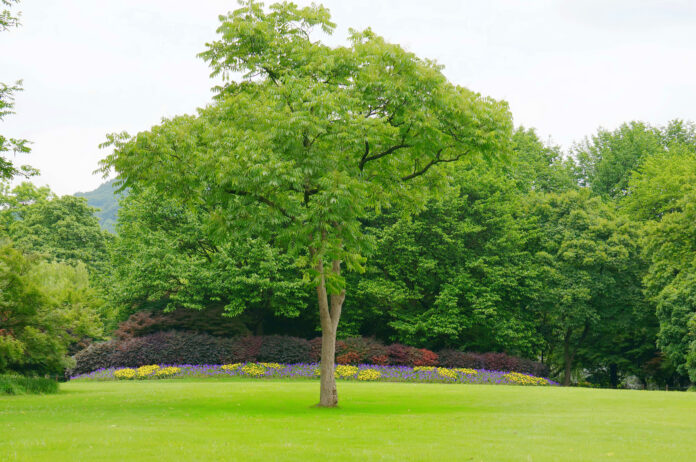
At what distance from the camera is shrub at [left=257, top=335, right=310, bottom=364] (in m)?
32.8

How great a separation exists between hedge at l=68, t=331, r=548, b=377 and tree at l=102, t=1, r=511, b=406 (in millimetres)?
16787

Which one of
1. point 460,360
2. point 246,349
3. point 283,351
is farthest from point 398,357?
point 246,349

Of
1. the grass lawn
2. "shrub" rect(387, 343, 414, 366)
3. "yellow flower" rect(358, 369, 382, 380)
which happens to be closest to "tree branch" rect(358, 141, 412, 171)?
the grass lawn

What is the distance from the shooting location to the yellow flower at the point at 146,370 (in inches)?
1160

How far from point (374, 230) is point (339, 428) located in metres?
25.8

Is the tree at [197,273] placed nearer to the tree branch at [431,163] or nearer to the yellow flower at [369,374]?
the yellow flower at [369,374]

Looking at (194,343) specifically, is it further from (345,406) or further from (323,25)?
(323,25)

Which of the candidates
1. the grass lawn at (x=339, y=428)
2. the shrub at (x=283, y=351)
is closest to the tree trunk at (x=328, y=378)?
the grass lawn at (x=339, y=428)

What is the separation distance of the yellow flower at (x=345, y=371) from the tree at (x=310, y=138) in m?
14.1

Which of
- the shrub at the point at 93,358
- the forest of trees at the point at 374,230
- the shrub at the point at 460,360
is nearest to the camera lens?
the forest of trees at the point at 374,230

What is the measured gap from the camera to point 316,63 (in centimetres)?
1579

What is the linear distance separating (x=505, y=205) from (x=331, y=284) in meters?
25.7

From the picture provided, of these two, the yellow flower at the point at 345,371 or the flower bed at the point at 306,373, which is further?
the yellow flower at the point at 345,371

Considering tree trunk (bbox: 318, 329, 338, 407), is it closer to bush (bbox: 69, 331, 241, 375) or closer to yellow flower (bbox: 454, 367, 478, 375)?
yellow flower (bbox: 454, 367, 478, 375)
